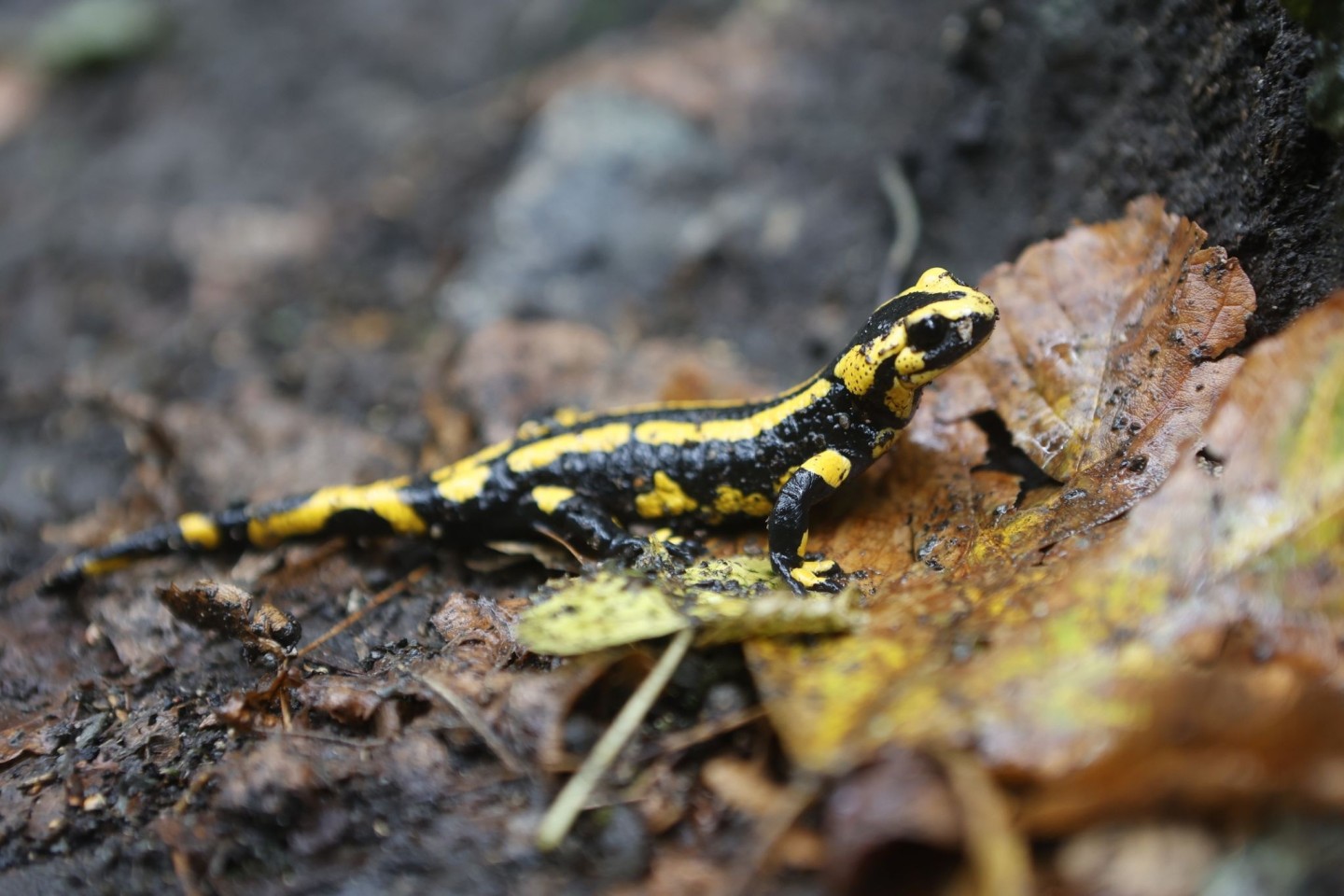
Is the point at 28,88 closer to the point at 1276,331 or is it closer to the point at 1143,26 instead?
the point at 1143,26

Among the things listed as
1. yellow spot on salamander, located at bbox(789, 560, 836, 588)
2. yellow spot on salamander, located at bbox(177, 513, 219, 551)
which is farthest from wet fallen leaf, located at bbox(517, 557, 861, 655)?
yellow spot on salamander, located at bbox(177, 513, 219, 551)

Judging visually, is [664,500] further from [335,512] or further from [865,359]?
[335,512]

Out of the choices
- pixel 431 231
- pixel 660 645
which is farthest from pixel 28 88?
pixel 660 645

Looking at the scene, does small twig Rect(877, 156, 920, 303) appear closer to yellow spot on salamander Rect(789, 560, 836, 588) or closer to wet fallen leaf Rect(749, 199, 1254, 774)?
wet fallen leaf Rect(749, 199, 1254, 774)

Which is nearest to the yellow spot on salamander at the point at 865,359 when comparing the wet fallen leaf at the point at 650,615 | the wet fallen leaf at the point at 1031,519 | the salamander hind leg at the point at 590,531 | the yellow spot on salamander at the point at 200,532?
the wet fallen leaf at the point at 1031,519

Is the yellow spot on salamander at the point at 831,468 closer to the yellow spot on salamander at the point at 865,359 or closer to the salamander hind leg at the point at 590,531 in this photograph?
the yellow spot on salamander at the point at 865,359

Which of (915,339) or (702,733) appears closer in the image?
(702,733)

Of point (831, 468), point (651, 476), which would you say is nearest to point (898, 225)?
point (831, 468)
